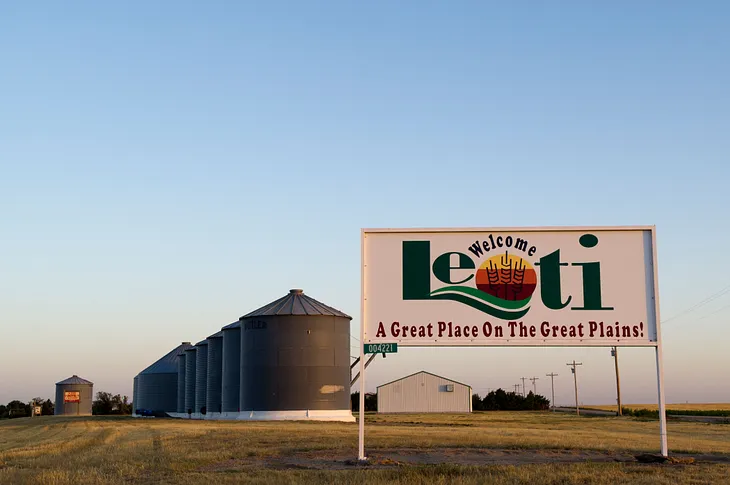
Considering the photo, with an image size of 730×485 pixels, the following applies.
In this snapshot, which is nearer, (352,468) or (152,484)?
(152,484)

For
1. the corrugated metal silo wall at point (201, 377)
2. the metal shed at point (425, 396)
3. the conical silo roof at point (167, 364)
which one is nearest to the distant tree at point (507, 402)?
the metal shed at point (425, 396)

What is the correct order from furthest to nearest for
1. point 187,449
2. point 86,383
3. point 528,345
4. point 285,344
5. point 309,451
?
point 86,383 → point 285,344 → point 187,449 → point 309,451 → point 528,345

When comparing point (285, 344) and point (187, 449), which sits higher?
point (285, 344)

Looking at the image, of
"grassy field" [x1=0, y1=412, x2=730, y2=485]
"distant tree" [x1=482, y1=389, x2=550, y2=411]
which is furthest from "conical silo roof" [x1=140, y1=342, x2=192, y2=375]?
"grassy field" [x1=0, y1=412, x2=730, y2=485]

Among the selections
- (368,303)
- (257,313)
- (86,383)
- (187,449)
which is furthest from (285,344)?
(86,383)

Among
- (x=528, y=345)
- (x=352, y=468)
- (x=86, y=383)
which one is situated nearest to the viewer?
(x=352, y=468)

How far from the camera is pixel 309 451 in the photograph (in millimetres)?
21688

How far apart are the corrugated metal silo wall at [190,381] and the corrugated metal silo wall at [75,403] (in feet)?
150

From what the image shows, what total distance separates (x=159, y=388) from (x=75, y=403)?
3326 cm

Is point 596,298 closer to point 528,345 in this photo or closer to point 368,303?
point 528,345

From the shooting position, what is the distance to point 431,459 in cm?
1916

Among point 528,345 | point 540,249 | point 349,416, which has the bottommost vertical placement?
point 349,416

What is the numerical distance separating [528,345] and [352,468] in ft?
17.7

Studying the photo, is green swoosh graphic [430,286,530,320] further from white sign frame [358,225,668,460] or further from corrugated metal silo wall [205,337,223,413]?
corrugated metal silo wall [205,337,223,413]
